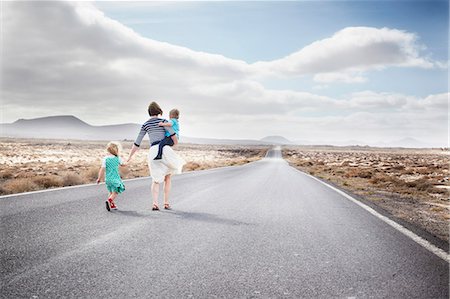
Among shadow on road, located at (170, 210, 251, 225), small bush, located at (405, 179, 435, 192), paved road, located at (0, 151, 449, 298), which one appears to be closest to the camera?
paved road, located at (0, 151, 449, 298)

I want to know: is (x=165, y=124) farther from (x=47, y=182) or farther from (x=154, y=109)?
(x=47, y=182)

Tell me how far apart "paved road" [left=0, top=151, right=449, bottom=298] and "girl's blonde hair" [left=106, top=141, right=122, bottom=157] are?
122 cm

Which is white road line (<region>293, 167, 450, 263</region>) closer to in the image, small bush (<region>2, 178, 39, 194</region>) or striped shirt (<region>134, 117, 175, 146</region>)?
striped shirt (<region>134, 117, 175, 146</region>)

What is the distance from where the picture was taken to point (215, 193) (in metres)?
11.2

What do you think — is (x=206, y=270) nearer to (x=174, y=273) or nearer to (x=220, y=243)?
(x=174, y=273)

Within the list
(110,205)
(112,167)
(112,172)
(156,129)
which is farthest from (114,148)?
(110,205)

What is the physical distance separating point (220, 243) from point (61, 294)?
7.76ft

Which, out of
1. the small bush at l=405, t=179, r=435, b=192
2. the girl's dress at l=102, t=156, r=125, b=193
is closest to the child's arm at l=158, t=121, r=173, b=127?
the girl's dress at l=102, t=156, r=125, b=193

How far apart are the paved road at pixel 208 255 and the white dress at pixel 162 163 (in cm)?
82

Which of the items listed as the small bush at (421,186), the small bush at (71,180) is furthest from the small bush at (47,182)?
the small bush at (421,186)

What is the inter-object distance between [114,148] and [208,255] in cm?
412

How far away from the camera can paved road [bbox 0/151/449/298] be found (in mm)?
3504

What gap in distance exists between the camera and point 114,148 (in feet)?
25.8

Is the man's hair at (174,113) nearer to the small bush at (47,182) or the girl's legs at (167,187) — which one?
the girl's legs at (167,187)
